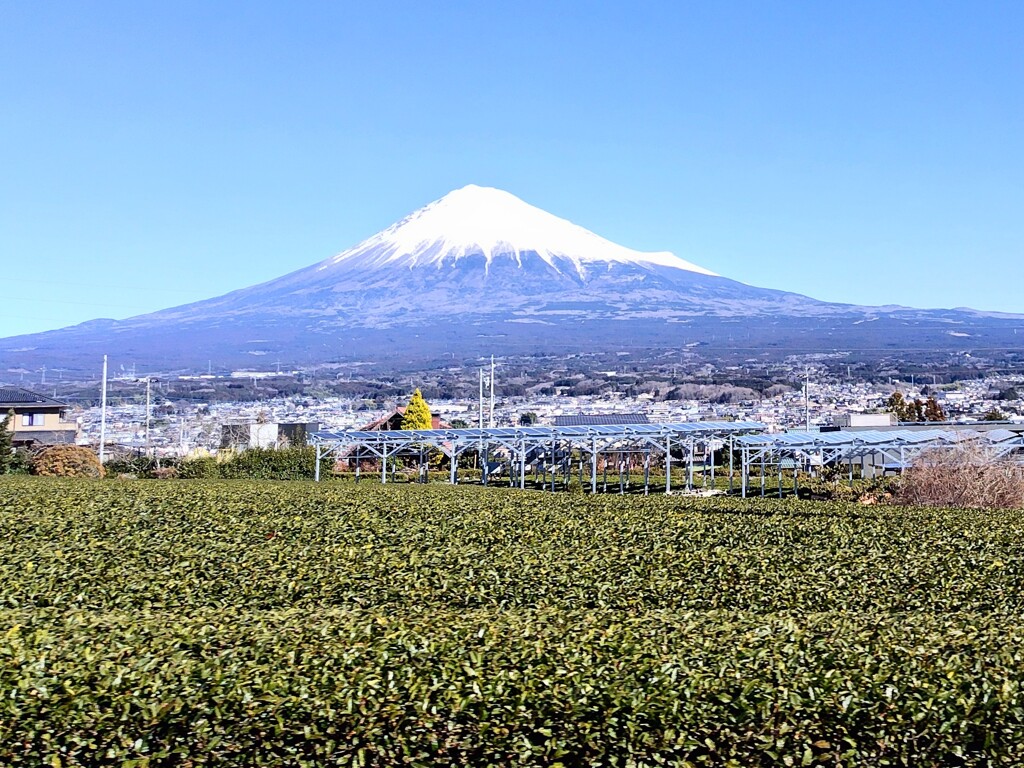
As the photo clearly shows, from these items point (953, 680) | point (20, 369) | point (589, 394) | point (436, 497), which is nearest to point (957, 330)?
point (589, 394)

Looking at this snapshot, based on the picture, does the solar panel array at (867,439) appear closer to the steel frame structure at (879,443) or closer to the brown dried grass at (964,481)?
the steel frame structure at (879,443)

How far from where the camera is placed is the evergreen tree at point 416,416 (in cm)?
4847

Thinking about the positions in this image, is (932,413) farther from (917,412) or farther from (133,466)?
(133,466)

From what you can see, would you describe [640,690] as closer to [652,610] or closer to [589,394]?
Answer: [652,610]

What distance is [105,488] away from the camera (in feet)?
65.8

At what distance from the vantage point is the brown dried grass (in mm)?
21734

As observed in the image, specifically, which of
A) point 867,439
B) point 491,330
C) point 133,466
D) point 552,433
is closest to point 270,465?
point 133,466

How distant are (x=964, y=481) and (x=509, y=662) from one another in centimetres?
1812

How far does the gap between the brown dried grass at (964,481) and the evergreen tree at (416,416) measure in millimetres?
26795

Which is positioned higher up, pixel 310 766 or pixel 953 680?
pixel 953 680

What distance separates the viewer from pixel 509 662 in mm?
6078

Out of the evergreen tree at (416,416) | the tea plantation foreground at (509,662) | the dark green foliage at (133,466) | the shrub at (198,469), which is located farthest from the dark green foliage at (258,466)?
the tea plantation foreground at (509,662)

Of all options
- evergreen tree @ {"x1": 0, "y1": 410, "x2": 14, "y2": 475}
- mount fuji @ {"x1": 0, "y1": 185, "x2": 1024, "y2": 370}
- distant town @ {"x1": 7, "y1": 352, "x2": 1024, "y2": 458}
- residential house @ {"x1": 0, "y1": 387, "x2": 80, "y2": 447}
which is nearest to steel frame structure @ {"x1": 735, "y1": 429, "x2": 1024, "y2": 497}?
evergreen tree @ {"x1": 0, "y1": 410, "x2": 14, "y2": 475}

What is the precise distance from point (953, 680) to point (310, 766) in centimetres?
318
